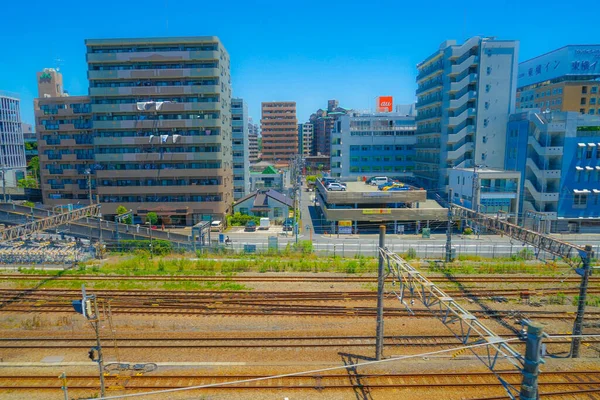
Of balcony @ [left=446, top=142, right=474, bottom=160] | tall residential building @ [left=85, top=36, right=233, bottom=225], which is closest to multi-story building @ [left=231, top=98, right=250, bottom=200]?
tall residential building @ [left=85, top=36, right=233, bottom=225]

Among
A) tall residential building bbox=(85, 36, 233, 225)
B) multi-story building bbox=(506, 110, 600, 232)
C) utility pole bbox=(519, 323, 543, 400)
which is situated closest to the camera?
utility pole bbox=(519, 323, 543, 400)

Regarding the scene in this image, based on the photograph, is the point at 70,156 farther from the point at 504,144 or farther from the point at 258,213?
the point at 504,144

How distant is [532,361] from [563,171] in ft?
133

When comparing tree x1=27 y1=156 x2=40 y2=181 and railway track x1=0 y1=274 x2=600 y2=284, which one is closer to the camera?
railway track x1=0 y1=274 x2=600 y2=284

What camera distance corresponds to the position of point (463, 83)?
152 ft

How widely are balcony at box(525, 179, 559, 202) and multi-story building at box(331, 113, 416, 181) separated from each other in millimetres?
23346

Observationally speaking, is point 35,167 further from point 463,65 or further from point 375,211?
point 463,65

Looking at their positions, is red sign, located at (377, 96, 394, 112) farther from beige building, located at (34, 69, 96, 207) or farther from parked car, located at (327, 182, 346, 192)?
beige building, located at (34, 69, 96, 207)

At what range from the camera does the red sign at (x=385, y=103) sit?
252 ft

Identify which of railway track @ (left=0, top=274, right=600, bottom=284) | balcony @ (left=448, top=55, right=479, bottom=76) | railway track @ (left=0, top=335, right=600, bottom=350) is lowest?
railway track @ (left=0, top=274, right=600, bottom=284)

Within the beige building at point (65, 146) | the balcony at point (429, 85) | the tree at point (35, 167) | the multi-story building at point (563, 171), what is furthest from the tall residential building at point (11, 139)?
the multi-story building at point (563, 171)

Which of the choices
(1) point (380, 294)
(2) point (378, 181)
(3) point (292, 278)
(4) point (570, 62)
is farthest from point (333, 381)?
(4) point (570, 62)

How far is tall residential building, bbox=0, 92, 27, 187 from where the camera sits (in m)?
73.9

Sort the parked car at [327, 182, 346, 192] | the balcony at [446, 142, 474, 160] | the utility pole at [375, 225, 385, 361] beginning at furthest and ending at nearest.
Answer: the balcony at [446, 142, 474, 160] → the parked car at [327, 182, 346, 192] → the utility pole at [375, 225, 385, 361]
